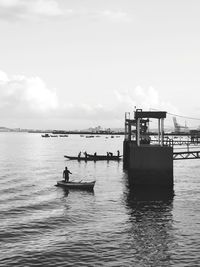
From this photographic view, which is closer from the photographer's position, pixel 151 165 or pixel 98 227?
pixel 98 227

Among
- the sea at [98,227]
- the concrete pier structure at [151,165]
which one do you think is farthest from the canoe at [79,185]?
the concrete pier structure at [151,165]

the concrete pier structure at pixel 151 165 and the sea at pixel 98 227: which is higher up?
the concrete pier structure at pixel 151 165

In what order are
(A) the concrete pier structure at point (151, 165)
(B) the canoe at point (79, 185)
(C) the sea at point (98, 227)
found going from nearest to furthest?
(C) the sea at point (98, 227), (A) the concrete pier structure at point (151, 165), (B) the canoe at point (79, 185)

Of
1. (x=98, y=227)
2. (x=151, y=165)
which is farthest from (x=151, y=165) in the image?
(x=98, y=227)

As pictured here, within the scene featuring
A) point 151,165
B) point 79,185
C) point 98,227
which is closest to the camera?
point 98,227

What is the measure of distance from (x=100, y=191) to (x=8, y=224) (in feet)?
59.4

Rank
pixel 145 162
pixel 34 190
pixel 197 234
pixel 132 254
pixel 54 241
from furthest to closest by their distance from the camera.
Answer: pixel 34 190 → pixel 145 162 → pixel 197 234 → pixel 54 241 → pixel 132 254

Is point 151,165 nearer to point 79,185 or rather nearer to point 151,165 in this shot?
point 151,165

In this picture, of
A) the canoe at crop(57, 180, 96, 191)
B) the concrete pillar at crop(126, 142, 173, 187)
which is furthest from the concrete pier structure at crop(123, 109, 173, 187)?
the canoe at crop(57, 180, 96, 191)

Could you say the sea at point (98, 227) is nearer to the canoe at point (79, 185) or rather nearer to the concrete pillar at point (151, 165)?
the canoe at point (79, 185)

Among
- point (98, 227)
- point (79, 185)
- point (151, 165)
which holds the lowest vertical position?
point (98, 227)

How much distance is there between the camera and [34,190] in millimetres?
45969

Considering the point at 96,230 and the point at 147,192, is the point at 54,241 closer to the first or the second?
the point at 96,230

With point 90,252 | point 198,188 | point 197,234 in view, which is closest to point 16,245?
point 90,252
